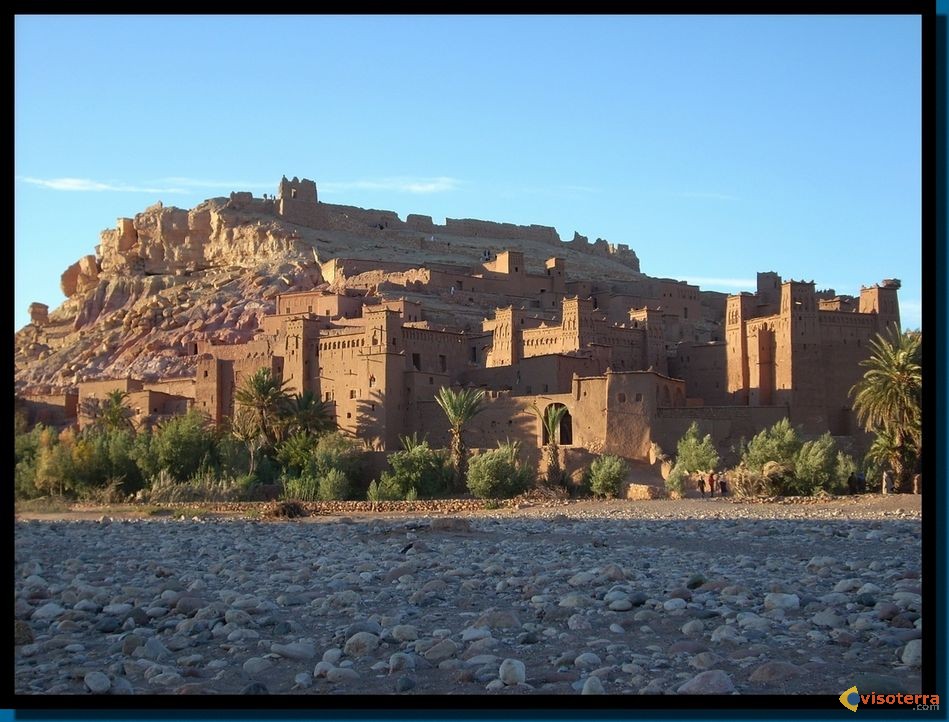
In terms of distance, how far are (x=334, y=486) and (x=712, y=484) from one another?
9.43m

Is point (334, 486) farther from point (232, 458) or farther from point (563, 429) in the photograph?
point (563, 429)

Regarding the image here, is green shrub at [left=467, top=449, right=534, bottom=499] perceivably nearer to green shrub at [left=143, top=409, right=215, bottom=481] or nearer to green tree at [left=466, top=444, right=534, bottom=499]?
green tree at [left=466, top=444, right=534, bottom=499]

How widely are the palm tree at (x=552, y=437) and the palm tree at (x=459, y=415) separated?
1.80 m

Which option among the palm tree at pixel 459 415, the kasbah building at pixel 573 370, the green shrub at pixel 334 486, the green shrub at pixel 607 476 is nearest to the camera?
the green shrub at pixel 607 476

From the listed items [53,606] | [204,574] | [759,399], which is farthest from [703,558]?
[759,399]

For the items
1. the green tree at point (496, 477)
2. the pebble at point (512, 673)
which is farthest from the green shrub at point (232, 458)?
the pebble at point (512, 673)

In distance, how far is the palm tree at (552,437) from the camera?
29453 mm

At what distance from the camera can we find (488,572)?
36.2 feet

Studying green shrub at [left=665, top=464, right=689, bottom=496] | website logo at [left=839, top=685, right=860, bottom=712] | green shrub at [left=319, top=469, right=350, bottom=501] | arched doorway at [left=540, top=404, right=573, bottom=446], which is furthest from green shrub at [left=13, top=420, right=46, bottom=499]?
website logo at [left=839, top=685, right=860, bottom=712]

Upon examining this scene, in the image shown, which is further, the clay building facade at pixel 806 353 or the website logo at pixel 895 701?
the clay building facade at pixel 806 353

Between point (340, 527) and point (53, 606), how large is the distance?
11.1 metres

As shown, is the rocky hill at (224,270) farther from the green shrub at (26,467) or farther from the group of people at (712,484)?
the group of people at (712,484)

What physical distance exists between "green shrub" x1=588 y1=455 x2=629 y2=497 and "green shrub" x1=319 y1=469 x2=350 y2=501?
6299mm

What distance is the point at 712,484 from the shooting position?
26.7 m
